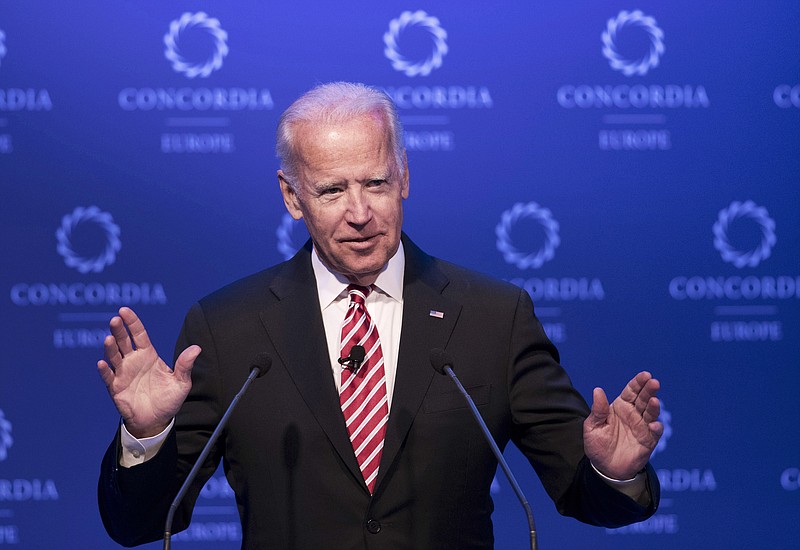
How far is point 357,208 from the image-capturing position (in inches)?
92.2

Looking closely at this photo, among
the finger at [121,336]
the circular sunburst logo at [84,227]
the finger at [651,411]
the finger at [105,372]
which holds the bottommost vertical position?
the finger at [651,411]

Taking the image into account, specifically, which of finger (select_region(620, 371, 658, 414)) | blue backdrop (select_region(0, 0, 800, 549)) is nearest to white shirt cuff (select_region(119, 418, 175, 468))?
finger (select_region(620, 371, 658, 414))

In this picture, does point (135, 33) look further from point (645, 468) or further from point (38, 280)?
point (645, 468)

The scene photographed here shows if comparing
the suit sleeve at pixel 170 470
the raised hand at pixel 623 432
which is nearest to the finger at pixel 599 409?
the raised hand at pixel 623 432

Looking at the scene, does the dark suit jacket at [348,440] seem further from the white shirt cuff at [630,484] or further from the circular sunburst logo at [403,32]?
the circular sunburst logo at [403,32]

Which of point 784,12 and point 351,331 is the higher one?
point 784,12

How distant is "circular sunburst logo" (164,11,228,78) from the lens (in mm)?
3785

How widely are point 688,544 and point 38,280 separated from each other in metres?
2.70

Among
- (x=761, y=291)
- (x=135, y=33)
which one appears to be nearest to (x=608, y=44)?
(x=761, y=291)

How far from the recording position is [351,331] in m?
2.41

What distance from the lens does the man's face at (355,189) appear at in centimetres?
236

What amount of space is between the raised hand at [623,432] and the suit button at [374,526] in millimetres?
489

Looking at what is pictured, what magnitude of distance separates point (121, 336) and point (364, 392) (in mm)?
579

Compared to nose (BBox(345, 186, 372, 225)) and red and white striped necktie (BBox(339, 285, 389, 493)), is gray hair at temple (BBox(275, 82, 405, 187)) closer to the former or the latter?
nose (BBox(345, 186, 372, 225))
